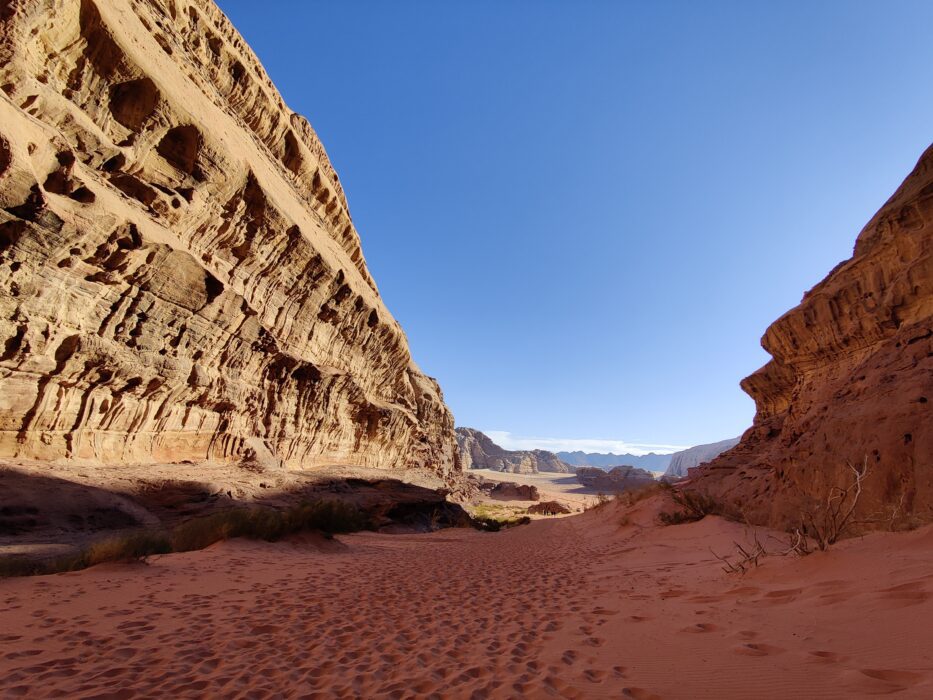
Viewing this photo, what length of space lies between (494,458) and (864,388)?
326 ft

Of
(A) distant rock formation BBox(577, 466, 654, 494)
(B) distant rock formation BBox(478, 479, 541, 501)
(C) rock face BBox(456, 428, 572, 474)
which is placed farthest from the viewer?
(C) rock face BBox(456, 428, 572, 474)

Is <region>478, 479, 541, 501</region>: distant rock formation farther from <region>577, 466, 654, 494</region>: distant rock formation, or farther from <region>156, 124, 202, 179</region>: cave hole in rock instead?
<region>156, 124, 202, 179</region>: cave hole in rock

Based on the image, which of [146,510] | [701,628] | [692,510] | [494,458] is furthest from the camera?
[494,458]

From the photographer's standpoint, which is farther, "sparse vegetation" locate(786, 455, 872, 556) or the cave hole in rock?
the cave hole in rock

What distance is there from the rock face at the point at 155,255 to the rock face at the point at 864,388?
1553 cm

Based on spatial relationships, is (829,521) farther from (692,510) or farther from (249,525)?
(249,525)

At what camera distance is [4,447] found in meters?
9.73

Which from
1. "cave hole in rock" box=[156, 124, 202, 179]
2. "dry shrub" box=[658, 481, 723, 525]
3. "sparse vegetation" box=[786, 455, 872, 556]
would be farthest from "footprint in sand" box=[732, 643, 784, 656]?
"cave hole in rock" box=[156, 124, 202, 179]

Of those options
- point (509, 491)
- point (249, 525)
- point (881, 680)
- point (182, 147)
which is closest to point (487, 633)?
point (881, 680)

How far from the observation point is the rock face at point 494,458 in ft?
334

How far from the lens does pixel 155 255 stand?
12.1m

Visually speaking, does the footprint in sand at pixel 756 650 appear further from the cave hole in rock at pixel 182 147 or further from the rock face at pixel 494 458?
the rock face at pixel 494 458

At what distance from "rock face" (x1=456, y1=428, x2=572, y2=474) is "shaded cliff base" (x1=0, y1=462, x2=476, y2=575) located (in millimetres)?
77414

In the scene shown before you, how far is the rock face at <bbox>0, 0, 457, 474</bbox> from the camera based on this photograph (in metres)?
9.84
